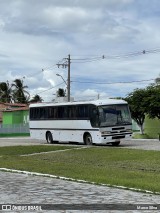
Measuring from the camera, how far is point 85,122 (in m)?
31.5

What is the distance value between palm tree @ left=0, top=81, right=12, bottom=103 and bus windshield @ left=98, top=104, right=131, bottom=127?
221 ft

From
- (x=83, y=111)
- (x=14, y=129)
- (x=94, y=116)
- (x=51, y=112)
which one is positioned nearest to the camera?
(x=94, y=116)

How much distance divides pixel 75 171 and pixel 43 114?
70.8ft

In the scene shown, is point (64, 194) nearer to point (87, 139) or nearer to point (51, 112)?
point (87, 139)

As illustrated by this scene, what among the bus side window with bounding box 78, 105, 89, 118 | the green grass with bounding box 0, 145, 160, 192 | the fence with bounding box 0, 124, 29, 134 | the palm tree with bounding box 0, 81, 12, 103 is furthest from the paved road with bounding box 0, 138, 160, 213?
the palm tree with bounding box 0, 81, 12, 103

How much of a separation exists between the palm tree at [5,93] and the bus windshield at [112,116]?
221ft

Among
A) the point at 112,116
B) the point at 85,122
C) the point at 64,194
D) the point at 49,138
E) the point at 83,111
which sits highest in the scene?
the point at 83,111

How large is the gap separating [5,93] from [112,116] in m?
71.7

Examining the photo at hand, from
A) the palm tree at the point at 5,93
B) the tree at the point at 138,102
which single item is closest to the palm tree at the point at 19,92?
the palm tree at the point at 5,93

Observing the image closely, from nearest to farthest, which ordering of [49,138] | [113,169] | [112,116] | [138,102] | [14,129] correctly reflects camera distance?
[113,169] → [112,116] → [49,138] → [138,102] → [14,129]

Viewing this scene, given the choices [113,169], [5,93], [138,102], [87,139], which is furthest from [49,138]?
[5,93]

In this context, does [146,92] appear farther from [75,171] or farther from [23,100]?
[23,100]

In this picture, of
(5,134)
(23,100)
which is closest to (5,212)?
(5,134)

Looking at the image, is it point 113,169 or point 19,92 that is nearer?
point 113,169
